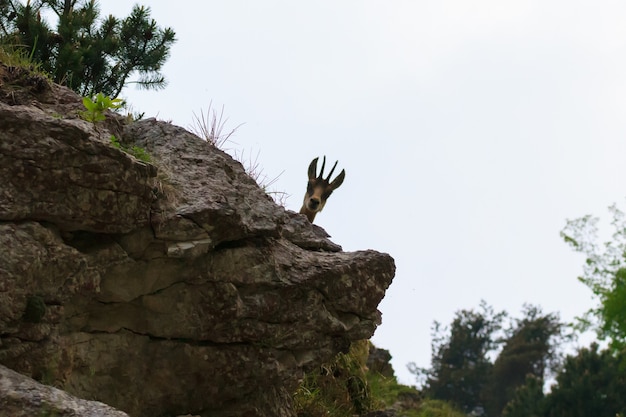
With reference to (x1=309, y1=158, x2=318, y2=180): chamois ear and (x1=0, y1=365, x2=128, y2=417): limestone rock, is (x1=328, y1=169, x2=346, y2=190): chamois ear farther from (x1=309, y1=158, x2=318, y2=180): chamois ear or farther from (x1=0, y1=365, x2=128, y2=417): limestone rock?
(x1=0, y1=365, x2=128, y2=417): limestone rock

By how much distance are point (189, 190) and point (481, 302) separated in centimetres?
4092

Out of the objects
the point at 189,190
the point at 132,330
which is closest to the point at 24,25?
the point at 189,190

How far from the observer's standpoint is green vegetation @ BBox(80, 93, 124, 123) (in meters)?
7.25

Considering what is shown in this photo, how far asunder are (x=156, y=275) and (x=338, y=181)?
5744 millimetres

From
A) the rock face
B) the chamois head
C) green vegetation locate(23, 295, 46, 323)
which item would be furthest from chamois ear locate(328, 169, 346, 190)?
green vegetation locate(23, 295, 46, 323)

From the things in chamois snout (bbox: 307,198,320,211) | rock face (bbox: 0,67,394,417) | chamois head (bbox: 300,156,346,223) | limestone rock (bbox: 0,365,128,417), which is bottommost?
limestone rock (bbox: 0,365,128,417)

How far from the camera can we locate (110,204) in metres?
6.64

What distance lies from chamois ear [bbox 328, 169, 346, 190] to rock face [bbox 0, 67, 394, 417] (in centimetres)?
360

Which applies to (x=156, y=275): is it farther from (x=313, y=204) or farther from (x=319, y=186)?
(x=319, y=186)

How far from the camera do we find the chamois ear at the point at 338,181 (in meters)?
12.5

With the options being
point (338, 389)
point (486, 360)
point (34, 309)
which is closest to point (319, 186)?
point (338, 389)

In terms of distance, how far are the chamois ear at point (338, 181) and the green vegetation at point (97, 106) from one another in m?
5.52

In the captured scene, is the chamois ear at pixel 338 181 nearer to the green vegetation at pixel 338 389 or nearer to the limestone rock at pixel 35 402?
the green vegetation at pixel 338 389

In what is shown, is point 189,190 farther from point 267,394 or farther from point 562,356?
point 562,356
